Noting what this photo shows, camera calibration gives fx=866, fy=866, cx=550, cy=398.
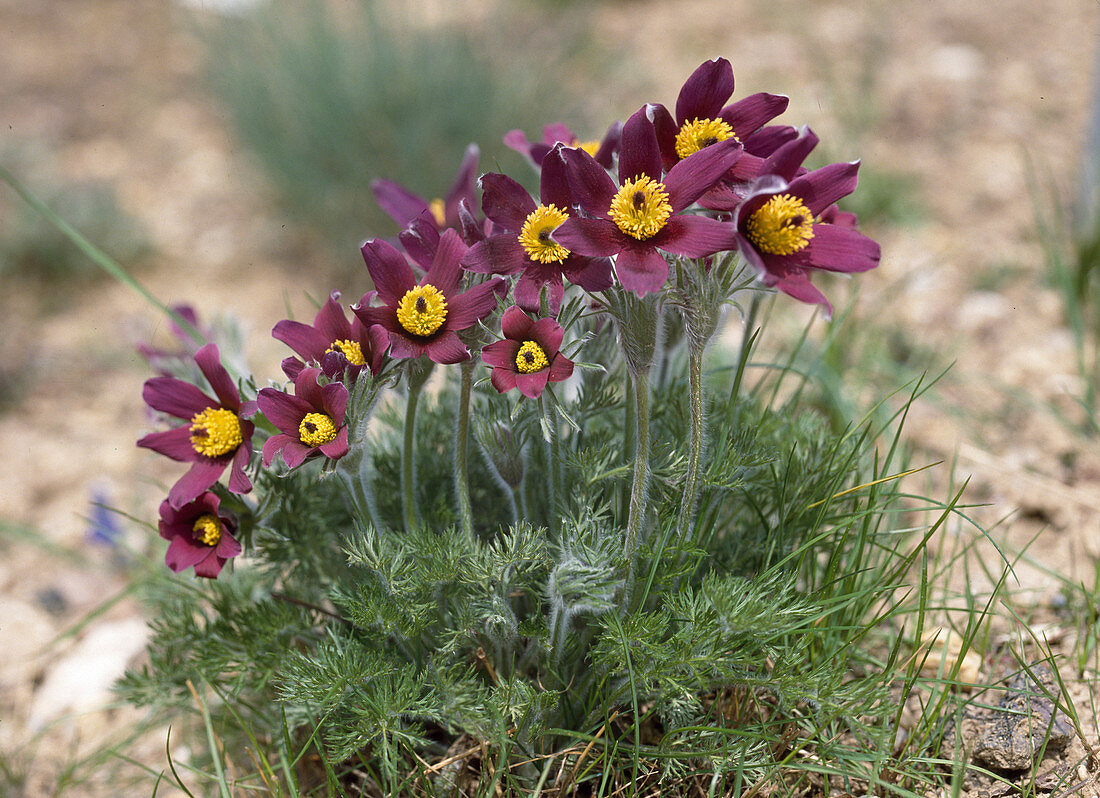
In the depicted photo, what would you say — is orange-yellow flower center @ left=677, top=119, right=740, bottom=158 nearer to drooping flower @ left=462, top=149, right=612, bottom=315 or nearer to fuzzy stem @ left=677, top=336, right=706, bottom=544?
drooping flower @ left=462, top=149, right=612, bottom=315

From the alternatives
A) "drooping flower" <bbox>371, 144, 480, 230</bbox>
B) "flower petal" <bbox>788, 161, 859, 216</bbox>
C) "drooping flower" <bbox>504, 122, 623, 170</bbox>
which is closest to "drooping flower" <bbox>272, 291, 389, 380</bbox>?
"drooping flower" <bbox>371, 144, 480, 230</bbox>

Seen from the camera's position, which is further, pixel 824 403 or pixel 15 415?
pixel 15 415

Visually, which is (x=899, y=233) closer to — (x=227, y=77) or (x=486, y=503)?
(x=486, y=503)

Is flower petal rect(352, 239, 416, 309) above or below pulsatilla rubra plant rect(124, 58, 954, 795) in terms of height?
above

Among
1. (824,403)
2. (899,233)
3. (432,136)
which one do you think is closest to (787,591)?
(824,403)

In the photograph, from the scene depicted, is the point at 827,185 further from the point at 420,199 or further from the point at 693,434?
the point at 420,199

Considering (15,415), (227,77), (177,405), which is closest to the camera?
(177,405)

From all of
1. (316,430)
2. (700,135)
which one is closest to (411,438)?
(316,430)
